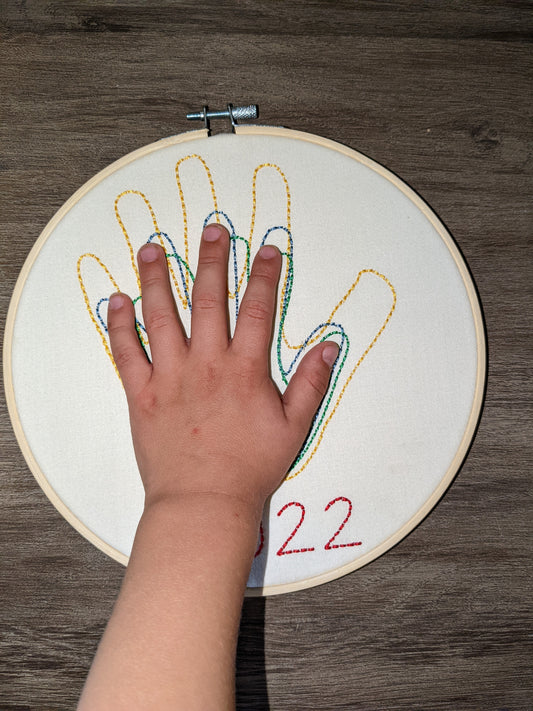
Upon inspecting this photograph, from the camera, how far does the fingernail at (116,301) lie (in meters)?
0.56

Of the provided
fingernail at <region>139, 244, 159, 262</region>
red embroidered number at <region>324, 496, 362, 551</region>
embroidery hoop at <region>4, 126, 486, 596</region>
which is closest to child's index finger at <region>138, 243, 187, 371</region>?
fingernail at <region>139, 244, 159, 262</region>

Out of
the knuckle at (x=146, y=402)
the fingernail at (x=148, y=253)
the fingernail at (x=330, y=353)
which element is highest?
the fingernail at (x=148, y=253)

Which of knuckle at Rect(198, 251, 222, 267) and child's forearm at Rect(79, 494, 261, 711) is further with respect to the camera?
knuckle at Rect(198, 251, 222, 267)

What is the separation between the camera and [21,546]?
0.70 m

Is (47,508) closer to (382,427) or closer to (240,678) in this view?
(240,678)

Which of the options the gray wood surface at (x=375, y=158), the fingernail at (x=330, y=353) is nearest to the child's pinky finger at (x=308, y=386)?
the fingernail at (x=330, y=353)

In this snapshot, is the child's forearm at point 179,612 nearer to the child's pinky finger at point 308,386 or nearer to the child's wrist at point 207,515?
the child's wrist at point 207,515

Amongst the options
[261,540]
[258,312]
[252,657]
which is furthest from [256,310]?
[252,657]

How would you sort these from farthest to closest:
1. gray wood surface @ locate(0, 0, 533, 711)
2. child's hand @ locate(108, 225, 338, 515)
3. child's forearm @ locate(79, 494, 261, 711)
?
1. gray wood surface @ locate(0, 0, 533, 711)
2. child's hand @ locate(108, 225, 338, 515)
3. child's forearm @ locate(79, 494, 261, 711)

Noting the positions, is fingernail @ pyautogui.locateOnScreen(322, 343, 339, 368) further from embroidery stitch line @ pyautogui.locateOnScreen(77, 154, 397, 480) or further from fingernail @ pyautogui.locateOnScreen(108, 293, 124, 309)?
fingernail @ pyautogui.locateOnScreen(108, 293, 124, 309)

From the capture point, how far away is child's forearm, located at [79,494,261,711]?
0.39 metres

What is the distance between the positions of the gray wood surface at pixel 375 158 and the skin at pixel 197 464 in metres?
0.25

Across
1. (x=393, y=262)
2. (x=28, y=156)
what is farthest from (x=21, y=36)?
(x=393, y=262)

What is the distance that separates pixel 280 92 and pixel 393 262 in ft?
1.00
